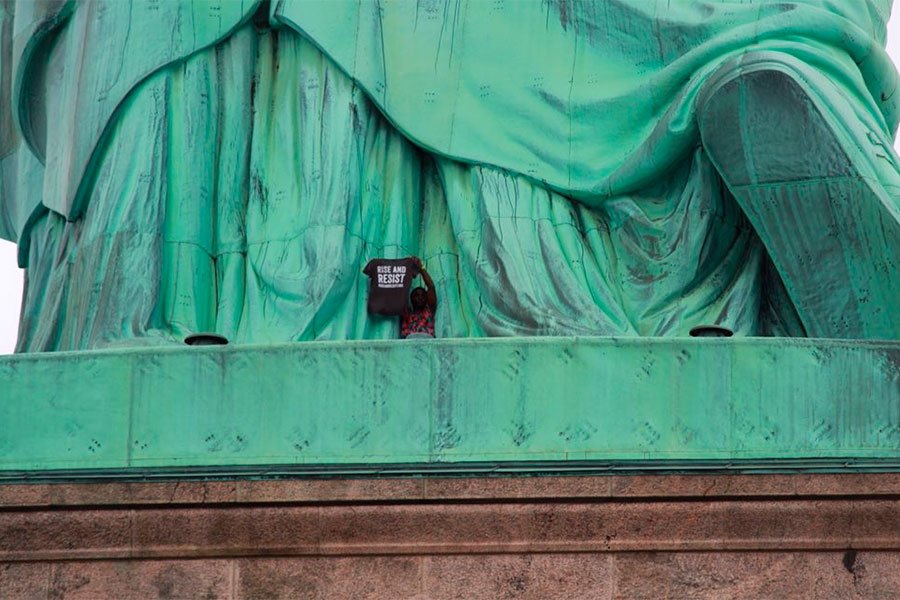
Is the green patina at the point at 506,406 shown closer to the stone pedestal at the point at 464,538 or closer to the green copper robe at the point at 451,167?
the stone pedestal at the point at 464,538

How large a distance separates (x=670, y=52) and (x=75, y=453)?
326 cm

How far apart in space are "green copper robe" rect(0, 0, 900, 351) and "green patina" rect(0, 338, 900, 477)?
2.75ft

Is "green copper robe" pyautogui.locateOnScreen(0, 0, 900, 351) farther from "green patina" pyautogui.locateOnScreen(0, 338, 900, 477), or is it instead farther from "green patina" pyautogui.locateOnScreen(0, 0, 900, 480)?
"green patina" pyautogui.locateOnScreen(0, 338, 900, 477)

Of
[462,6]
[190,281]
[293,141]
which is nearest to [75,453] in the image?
[190,281]

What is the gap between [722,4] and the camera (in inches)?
455

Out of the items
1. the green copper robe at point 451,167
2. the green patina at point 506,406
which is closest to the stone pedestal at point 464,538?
the green patina at point 506,406

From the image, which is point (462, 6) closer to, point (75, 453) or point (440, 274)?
point (440, 274)

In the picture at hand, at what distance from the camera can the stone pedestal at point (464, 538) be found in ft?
31.2

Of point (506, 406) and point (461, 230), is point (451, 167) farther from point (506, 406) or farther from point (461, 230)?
point (506, 406)

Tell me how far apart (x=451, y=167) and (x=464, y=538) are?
240 cm

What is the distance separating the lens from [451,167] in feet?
37.9

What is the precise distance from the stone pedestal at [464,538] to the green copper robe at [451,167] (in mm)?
1241

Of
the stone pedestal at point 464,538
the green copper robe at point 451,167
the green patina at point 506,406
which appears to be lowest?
the stone pedestal at point 464,538

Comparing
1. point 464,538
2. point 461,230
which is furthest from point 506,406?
point 461,230
